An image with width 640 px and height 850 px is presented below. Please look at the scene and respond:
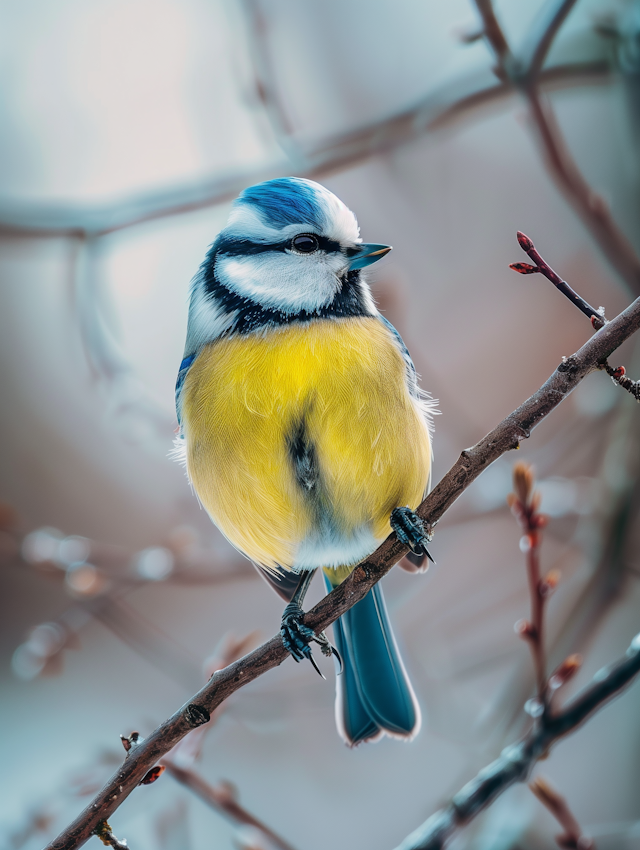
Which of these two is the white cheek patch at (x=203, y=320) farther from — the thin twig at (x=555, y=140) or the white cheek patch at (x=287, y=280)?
the thin twig at (x=555, y=140)

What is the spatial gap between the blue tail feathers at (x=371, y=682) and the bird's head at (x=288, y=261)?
0.62 metres

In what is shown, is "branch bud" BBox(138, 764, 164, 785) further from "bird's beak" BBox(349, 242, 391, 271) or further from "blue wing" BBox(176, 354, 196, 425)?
"bird's beak" BBox(349, 242, 391, 271)

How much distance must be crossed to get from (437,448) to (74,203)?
1195 millimetres

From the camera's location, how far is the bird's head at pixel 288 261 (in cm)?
120

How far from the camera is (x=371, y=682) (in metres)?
1.30

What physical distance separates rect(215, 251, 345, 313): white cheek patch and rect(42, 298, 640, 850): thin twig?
449mm

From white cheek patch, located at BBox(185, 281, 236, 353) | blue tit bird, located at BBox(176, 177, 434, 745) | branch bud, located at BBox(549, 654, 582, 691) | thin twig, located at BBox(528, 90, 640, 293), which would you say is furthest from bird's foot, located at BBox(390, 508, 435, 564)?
thin twig, located at BBox(528, 90, 640, 293)

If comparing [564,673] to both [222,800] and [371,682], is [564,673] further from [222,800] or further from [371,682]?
[222,800]

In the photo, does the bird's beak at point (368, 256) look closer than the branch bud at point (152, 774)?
No

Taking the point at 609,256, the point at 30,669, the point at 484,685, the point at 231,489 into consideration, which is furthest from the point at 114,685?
the point at 609,256

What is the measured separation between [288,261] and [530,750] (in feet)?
2.96

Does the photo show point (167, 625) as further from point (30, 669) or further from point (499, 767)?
point (499, 767)

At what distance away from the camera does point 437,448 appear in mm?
1982

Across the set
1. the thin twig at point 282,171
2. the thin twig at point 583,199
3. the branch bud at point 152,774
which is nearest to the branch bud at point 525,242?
the thin twig at point 583,199
